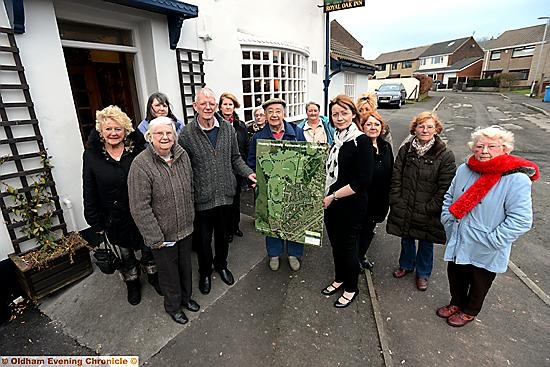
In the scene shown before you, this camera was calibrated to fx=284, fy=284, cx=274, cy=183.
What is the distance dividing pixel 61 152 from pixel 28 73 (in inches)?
34.5

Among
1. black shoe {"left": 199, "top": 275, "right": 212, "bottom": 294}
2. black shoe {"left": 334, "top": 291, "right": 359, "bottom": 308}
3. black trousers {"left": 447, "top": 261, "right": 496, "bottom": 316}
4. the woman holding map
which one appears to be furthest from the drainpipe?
black trousers {"left": 447, "top": 261, "right": 496, "bottom": 316}

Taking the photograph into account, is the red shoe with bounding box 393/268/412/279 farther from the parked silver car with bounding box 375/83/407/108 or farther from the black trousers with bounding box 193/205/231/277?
the parked silver car with bounding box 375/83/407/108

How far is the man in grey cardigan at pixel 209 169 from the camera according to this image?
262cm

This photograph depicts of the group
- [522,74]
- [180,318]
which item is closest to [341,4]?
[180,318]

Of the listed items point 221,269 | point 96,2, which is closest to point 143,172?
point 221,269

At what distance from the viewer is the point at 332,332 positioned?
255 centimetres

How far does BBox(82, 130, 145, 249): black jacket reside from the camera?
242 cm

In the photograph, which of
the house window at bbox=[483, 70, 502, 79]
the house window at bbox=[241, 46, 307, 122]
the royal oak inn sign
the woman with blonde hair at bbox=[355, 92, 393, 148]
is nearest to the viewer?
the woman with blonde hair at bbox=[355, 92, 393, 148]

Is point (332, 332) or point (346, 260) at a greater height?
point (346, 260)

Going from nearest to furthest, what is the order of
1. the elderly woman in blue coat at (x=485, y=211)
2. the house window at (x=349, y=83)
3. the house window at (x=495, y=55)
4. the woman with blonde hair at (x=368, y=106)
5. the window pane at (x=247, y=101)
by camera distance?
1. the elderly woman in blue coat at (x=485, y=211)
2. the woman with blonde hair at (x=368, y=106)
3. the window pane at (x=247, y=101)
4. the house window at (x=349, y=83)
5. the house window at (x=495, y=55)

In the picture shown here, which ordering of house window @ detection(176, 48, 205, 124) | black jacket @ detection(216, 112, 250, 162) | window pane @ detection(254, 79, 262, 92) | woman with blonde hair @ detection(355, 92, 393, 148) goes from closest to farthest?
woman with blonde hair @ detection(355, 92, 393, 148)
black jacket @ detection(216, 112, 250, 162)
house window @ detection(176, 48, 205, 124)
window pane @ detection(254, 79, 262, 92)

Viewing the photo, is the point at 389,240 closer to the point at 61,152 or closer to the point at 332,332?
the point at 332,332

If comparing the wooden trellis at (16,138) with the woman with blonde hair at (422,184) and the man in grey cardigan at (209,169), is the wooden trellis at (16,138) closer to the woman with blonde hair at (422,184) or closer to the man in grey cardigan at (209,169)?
the man in grey cardigan at (209,169)

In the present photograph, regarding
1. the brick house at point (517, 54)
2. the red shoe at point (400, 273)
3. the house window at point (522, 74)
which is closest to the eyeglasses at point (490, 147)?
the red shoe at point (400, 273)
